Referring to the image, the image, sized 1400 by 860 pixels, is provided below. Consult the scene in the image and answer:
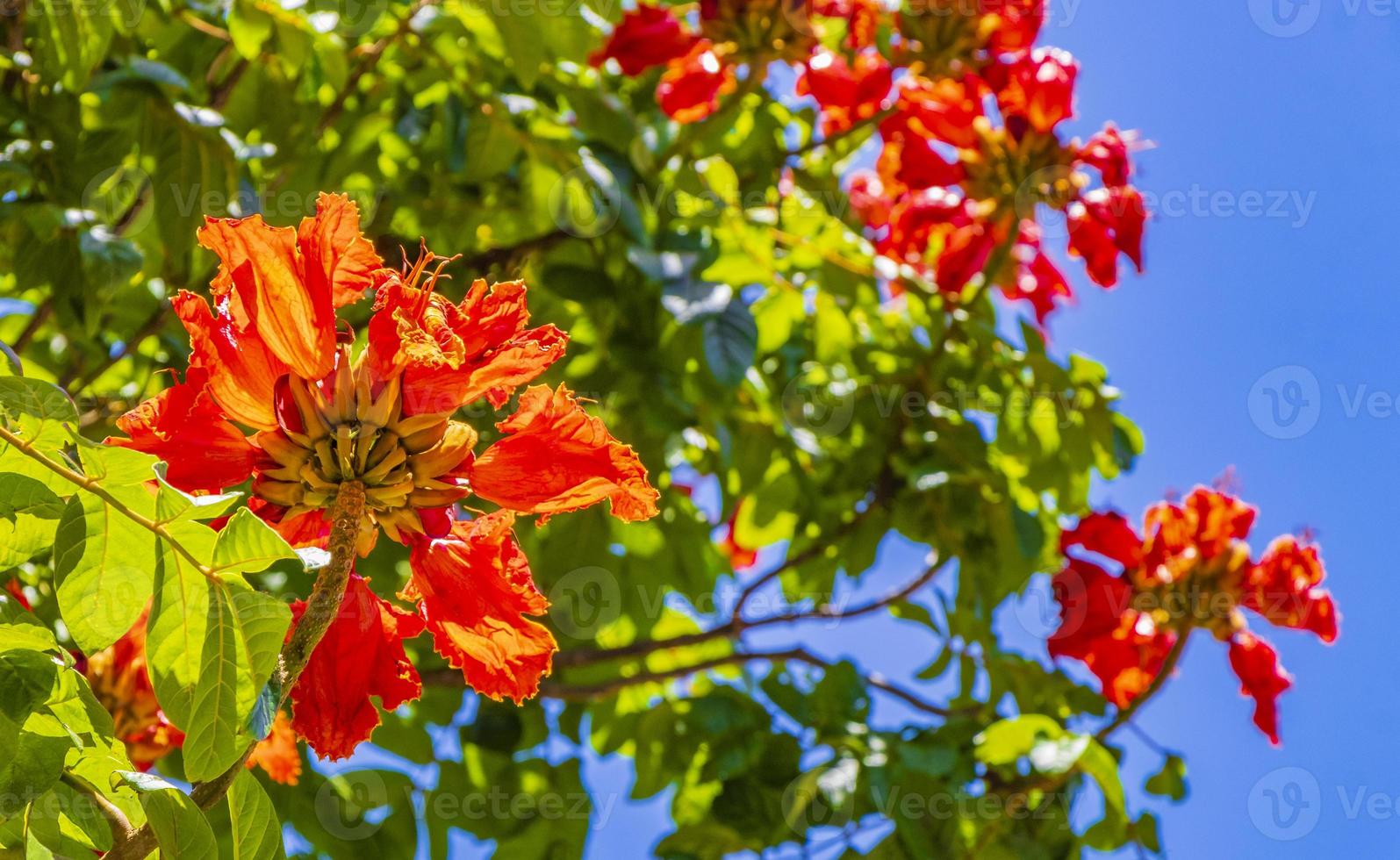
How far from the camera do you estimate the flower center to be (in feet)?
3.30

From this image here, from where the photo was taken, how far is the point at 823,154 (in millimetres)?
3197

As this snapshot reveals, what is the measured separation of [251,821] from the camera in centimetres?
91

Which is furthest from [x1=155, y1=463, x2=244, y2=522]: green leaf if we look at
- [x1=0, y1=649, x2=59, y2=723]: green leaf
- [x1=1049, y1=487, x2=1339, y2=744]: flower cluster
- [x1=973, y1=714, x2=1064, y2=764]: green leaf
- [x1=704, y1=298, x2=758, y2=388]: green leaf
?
[x1=1049, y1=487, x2=1339, y2=744]: flower cluster

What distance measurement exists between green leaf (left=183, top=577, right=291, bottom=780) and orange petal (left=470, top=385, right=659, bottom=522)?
25 centimetres

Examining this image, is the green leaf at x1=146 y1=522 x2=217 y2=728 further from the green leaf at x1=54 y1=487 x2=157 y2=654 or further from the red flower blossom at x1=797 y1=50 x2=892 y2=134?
the red flower blossom at x1=797 y1=50 x2=892 y2=134

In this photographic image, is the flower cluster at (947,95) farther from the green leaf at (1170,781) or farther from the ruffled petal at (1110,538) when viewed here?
the green leaf at (1170,781)

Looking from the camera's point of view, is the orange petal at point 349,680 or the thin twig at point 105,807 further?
the orange petal at point 349,680

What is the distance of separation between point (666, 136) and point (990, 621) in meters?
1.14

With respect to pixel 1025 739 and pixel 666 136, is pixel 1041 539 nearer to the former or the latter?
pixel 1025 739

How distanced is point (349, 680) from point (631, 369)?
1333 mm

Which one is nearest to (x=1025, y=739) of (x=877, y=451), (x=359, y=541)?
(x=877, y=451)

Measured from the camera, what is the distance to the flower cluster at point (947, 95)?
258cm

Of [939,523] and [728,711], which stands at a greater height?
[939,523]

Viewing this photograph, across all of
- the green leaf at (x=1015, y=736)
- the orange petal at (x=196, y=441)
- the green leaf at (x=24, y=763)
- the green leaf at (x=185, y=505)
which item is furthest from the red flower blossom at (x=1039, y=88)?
the green leaf at (x=24, y=763)
